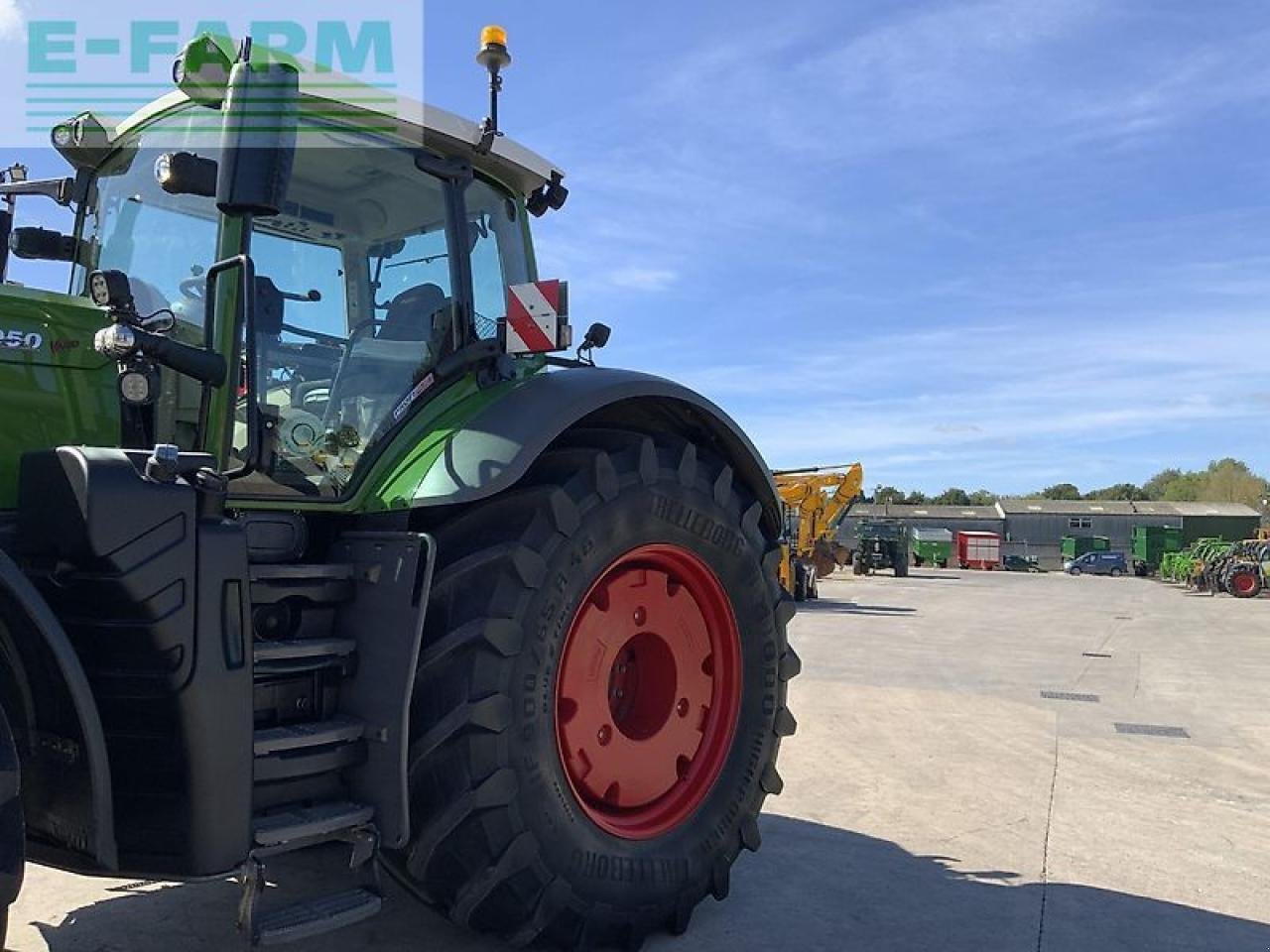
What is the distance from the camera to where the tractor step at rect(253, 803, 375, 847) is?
251cm

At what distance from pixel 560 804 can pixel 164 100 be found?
241cm

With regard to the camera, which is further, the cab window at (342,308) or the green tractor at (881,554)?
the green tractor at (881,554)

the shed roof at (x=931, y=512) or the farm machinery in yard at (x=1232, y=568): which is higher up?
the shed roof at (x=931, y=512)

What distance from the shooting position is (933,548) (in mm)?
51344

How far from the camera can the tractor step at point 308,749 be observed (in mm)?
2586

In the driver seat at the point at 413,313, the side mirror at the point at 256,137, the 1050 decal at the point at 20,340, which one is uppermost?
the side mirror at the point at 256,137

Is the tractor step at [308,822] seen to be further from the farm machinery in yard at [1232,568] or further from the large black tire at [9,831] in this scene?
the farm machinery in yard at [1232,568]

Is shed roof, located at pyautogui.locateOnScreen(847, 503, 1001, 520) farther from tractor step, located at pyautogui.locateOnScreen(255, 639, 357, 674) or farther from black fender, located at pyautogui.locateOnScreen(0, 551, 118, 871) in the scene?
black fender, located at pyautogui.locateOnScreen(0, 551, 118, 871)

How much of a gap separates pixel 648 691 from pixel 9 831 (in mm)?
2049

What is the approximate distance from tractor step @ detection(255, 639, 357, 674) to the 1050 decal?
38.6 inches

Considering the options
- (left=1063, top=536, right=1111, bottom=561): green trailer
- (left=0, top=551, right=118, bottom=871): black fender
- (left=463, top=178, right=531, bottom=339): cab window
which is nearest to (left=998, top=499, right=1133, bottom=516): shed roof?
(left=1063, top=536, right=1111, bottom=561): green trailer

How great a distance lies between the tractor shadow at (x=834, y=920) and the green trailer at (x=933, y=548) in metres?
48.9

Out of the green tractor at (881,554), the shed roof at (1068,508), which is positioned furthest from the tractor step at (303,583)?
the shed roof at (1068,508)

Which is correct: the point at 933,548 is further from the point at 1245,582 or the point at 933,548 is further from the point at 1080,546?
Answer: the point at 1245,582
